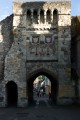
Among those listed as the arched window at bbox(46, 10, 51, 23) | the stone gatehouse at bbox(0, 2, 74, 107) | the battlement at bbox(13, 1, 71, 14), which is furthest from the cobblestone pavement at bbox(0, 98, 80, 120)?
the battlement at bbox(13, 1, 71, 14)

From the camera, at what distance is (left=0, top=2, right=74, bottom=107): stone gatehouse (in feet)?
84.4

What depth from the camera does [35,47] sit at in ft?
86.6

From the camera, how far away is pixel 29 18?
1059 inches

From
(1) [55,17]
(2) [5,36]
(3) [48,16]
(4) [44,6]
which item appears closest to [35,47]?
(2) [5,36]

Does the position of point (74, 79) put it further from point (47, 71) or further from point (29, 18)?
point (29, 18)

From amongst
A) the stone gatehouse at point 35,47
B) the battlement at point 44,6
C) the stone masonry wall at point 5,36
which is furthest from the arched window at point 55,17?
the stone masonry wall at point 5,36

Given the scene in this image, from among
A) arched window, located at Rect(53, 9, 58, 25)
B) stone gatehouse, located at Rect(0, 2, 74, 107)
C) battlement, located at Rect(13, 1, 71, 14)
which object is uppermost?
battlement, located at Rect(13, 1, 71, 14)

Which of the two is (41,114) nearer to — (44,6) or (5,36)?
(5,36)

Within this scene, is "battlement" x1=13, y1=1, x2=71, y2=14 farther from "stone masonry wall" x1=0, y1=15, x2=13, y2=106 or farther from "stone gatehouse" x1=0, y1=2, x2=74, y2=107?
"stone masonry wall" x1=0, y1=15, x2=13, y2=106

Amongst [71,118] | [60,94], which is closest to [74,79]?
[60,94]

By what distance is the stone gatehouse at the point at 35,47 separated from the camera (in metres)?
25.7

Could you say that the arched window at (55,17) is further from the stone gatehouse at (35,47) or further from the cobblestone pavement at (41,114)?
the cobblestone pavement at (41,114)

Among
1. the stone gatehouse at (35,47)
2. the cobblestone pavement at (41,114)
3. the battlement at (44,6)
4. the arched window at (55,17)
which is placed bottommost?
the cobblestone pavement at (41,114)

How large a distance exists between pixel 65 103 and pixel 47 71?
307cm
